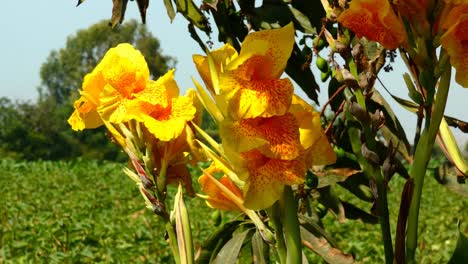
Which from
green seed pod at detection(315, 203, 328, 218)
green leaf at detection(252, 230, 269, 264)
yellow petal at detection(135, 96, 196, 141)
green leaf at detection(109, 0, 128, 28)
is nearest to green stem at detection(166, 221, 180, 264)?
yellow petal at detection(135, 96, 196, 141)

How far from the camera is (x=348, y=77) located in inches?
36.6

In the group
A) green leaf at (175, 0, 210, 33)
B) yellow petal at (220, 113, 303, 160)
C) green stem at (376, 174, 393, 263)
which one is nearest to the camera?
yellow petal at (220, 113, 303, 160)

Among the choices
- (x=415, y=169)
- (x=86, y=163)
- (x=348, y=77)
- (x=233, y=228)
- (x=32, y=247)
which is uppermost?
(x=348, y=77)

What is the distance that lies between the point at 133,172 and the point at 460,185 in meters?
0.58

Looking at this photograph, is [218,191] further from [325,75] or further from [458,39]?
[325,75]

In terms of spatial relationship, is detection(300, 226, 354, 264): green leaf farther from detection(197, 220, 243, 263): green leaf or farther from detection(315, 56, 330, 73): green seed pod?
detection(315, 56, 330, 73): green seed pod

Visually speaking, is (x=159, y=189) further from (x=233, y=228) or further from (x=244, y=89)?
(x=233, y=228)

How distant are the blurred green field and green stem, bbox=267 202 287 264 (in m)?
0.87

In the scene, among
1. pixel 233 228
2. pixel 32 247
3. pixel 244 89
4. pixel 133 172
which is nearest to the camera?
pixel 244 89

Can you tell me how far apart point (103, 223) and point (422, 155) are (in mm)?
4199

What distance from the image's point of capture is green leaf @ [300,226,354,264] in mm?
1139

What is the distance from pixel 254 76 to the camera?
76 centimetres

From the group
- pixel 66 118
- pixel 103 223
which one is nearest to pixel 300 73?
pixel 103 223

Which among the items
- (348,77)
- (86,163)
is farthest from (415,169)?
(86,163)
